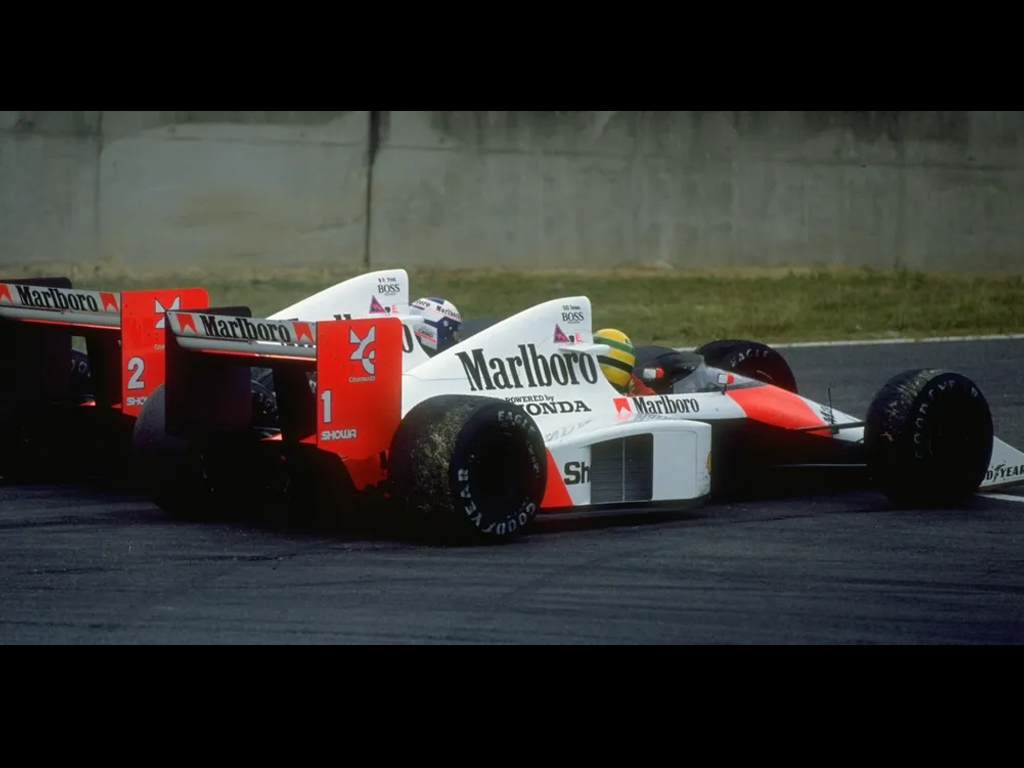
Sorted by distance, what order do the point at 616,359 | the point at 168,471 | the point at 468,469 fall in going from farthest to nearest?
the point at 616,359 → the point at 168,471 → the point at 468,469

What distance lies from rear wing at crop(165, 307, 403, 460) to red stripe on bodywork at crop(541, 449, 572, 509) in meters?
0.80

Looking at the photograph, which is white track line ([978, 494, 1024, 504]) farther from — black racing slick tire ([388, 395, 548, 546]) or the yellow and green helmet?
black racing slick tire ([388, 395, 548, 546])

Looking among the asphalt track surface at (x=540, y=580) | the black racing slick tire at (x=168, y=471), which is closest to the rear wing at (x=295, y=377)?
the black racing slick tire at (x=168, y=471)

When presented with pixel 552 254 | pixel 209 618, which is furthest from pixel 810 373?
pixel 209 618

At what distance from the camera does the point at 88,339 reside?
10430 mm

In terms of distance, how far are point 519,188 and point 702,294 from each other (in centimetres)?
238

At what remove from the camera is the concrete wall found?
18.9 meters

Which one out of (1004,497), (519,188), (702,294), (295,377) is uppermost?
(519,188)

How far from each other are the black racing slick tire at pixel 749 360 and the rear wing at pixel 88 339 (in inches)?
125

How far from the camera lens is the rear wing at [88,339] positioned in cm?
998

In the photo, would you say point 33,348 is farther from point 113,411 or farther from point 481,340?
point 481,340

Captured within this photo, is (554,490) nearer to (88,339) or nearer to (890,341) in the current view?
(88,339)

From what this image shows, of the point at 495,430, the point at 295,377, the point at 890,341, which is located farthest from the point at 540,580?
the point at 890,341

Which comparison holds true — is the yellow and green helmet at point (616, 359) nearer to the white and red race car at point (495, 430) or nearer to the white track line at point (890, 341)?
the white and red race car at point (495, 430)
